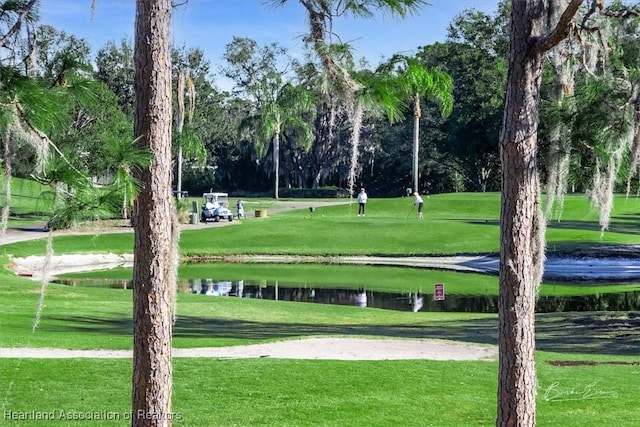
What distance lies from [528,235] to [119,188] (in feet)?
8.83

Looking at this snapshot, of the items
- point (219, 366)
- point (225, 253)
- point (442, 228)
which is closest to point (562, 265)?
point (442, 228)

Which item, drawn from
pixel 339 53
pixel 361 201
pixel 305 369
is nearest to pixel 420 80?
pixel 339 53

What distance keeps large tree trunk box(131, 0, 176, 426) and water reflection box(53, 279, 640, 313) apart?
19.2 m

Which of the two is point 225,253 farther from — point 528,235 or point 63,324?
point 528,235

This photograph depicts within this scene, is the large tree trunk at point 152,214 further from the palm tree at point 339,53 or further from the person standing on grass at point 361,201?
the person standing on grass at point 361,201

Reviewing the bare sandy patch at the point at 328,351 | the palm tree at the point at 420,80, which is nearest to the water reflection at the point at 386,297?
the bare sandy patch at the point at 328,351

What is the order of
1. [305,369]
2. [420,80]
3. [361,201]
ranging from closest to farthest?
[420,80]
[305,369]
[361,201]

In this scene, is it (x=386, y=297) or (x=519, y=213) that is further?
(x=386, y=297)

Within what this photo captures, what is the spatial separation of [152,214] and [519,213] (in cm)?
238

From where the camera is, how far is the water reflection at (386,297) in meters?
24.7

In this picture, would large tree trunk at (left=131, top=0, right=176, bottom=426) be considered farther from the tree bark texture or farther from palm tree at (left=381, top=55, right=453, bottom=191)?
the tree bark texture

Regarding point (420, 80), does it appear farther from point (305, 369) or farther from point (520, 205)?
point (305, 369)

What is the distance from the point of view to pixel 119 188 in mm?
4855

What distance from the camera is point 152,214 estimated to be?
5.20 metres
